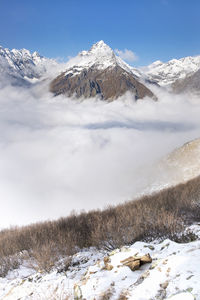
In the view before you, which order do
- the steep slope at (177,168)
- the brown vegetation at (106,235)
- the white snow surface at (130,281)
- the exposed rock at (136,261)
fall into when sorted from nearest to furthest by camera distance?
the white snow surface at (130,281) → the exposed rock at (136,261) → the brown vegetation at (106,235) → the steep slope at (177,168)

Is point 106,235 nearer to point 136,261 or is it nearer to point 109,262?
point 109,262

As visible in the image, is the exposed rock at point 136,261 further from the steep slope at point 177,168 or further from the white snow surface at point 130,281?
the steep slope at point 177,168

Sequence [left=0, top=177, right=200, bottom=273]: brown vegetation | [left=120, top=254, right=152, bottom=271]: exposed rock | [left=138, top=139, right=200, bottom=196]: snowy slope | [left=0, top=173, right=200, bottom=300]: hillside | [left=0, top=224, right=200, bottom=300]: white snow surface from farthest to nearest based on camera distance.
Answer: [left=138, top=139, right=200, bottom=196]: snowy slope < [left=0, top=177, right=200, bottom=273]: brown vegetation < [left=120, top=254, right=152, bottom=271]: exposed rock < [left=0, top=173, right=200, bottom=300]: hillside < [left=0, top=224, right=200, bottom=300]: white snow surface

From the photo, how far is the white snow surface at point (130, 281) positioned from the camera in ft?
14.6

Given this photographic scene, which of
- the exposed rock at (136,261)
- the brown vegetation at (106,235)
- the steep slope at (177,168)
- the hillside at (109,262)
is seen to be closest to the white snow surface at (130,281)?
the hillside at (109,262)

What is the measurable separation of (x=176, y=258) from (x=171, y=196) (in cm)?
1549

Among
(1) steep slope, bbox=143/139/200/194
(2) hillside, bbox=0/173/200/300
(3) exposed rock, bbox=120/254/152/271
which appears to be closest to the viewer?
(2) hillside, bbox=0/173/200/300

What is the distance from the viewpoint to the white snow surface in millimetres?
4449

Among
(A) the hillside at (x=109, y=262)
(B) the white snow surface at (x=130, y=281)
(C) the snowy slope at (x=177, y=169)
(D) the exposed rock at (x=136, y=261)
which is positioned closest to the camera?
(B) the white snow surface at (x=130, y=281)

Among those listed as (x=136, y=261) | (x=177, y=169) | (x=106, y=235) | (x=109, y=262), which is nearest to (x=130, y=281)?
(x=136, y=261)

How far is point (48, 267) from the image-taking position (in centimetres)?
959

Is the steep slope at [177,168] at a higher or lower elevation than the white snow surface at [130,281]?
higher

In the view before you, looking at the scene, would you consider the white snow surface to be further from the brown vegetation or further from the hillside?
the brown vegetation

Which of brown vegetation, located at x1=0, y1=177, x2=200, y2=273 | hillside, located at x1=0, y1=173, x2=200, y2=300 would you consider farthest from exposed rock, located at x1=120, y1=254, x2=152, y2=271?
brown vegetation, located at x1=0, y1=177, x2=200, y2=273
